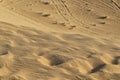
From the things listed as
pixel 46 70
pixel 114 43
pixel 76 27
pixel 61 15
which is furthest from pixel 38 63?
pixel 61 15

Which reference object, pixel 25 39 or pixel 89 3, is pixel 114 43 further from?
pixel 89 3

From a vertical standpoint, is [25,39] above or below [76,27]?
above

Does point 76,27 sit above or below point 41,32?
below

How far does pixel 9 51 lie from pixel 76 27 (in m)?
2.76

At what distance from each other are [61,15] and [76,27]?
27.8 inches

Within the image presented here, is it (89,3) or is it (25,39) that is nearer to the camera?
(25,39)

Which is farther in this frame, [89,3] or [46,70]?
[89,3]

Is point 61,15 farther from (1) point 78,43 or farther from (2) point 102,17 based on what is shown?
(1) point 78,43

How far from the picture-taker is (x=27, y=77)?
3209 mm

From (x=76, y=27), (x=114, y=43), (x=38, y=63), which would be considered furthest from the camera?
(x=76, y=27)

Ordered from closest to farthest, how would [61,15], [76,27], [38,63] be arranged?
1. [38,63]
2. [76,27]
3. [61,15]

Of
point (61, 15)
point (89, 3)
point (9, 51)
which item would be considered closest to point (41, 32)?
point (9, 51)

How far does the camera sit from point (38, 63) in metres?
3.50

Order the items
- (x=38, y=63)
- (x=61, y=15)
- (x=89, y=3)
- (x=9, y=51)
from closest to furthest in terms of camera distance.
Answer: (x=38, y=63) < (x=9, y=51) < (x=61, y=15) < (x=89, y=3)
